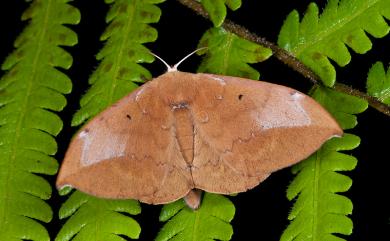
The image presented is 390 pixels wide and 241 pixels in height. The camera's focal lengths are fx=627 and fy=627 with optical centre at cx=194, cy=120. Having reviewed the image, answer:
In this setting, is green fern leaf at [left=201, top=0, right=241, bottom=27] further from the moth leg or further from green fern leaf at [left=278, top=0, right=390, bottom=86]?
the moth leg

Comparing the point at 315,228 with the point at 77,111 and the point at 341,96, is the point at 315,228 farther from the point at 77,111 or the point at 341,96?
the point at 77,111

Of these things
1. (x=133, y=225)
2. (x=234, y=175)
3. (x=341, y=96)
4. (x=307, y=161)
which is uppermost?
(x=341, y=96)

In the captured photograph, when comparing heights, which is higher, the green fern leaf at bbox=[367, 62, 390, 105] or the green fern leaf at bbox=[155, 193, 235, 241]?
the green fern leaf at bbox=[367, 62, 390, 105]

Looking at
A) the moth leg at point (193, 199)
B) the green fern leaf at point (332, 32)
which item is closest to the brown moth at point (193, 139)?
the moth leg at point (193, 199)

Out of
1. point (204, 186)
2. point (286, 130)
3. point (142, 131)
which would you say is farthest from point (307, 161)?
point (142, 131)

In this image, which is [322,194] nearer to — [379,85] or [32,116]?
[379,85]

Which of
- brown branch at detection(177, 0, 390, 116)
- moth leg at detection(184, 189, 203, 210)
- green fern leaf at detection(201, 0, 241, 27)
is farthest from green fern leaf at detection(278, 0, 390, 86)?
moth leg at detection(184, 189, 203, 210)
